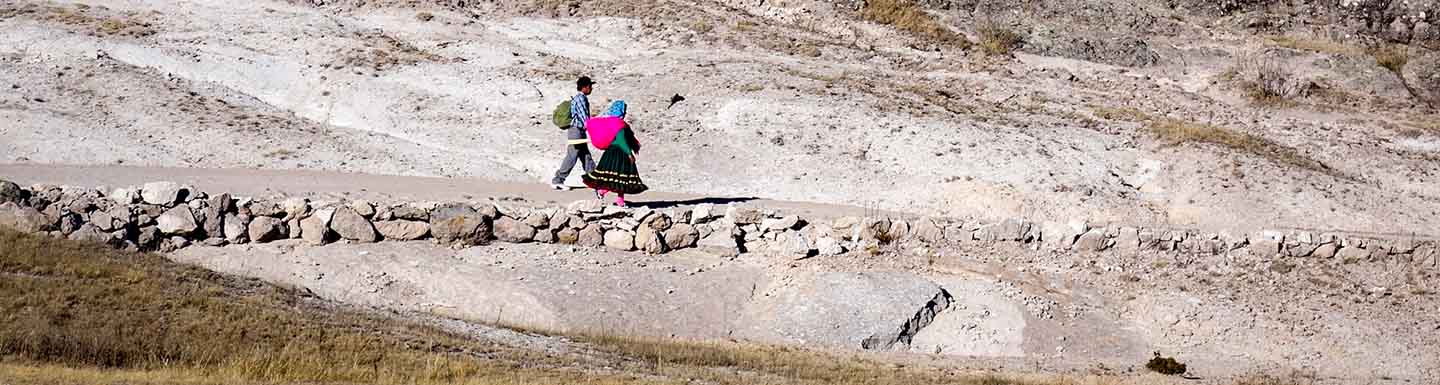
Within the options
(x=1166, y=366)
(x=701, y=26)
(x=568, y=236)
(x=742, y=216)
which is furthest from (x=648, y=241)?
(x=701, y=26)

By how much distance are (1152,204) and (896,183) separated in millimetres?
4166

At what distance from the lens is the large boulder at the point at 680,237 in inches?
805

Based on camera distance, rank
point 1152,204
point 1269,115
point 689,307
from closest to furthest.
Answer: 1. point 689,307
2. point 1152,204
3. point 1269,115

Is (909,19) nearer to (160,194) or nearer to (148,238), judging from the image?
(160,194)

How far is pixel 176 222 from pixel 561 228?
4.97 metres

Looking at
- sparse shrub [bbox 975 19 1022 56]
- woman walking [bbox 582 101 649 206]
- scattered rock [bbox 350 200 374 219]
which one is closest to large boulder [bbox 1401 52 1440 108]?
sparse shrub [bbox 975 19 1022 56]

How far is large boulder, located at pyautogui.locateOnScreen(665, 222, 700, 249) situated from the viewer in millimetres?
20453

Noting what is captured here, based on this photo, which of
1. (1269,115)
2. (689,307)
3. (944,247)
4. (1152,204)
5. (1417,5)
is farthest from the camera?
(1417,5)

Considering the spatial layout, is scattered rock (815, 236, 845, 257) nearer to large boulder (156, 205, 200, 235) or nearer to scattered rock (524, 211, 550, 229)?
scattered rock (524, 211, 550, 229)

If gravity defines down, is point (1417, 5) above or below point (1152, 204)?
above

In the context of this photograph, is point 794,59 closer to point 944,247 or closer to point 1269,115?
point 1269,115

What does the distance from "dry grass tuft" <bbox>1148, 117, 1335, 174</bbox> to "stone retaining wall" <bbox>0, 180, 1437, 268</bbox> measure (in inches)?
182

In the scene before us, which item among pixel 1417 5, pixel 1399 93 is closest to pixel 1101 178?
pixel 1399 93

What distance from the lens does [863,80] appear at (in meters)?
30.5
